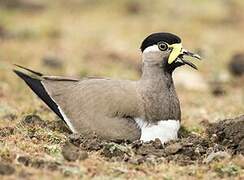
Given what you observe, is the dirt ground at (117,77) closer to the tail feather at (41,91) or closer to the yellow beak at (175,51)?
the tail feather at (41,91)

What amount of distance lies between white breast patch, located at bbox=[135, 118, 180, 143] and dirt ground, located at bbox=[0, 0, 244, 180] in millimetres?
143

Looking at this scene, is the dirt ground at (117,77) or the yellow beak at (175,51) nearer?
the dirt ground at (117,77)

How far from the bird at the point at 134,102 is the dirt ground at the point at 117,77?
183 mm

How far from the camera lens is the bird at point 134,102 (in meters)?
8.05

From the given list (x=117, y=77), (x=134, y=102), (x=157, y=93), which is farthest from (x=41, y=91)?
(x=117, y=77)

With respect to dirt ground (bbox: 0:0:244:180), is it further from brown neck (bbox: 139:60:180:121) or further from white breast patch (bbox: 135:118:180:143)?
brown neck (bbox: 139:60:180:121)

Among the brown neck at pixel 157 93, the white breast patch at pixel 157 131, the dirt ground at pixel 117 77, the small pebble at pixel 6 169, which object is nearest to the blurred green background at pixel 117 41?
the dirt ground at pixel 117 77

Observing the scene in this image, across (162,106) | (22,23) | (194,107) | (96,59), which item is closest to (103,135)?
(162,106)

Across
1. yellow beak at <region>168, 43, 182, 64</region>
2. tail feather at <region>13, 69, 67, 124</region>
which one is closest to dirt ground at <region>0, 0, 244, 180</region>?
tail feather at <region>13, 69, 67, 124</region>

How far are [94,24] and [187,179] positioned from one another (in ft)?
39.6

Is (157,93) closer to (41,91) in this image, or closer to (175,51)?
(175,51)

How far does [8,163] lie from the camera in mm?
6930

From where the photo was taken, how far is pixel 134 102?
8.15 meters

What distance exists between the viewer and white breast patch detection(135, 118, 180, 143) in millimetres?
7992
